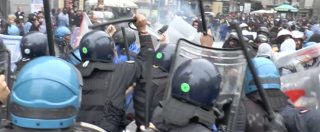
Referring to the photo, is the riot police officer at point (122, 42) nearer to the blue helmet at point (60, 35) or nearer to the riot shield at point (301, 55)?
the riot shield at point (301, 55)

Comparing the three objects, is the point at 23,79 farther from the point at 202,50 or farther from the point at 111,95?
the point at 111,95

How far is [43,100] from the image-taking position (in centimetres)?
224

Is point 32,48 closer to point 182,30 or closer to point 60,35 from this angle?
point 182,30

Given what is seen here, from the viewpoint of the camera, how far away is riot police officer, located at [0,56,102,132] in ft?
7.30

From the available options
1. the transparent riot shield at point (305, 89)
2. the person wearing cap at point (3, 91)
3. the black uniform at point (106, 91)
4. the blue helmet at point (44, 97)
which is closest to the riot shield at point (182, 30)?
the black uniform at point (106, 91)

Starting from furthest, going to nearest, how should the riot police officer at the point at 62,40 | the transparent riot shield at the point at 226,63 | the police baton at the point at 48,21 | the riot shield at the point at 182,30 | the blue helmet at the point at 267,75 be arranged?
the riot police officer at the point at 62,40, the riot shield at the point at 182,30, the blue helmet at the point at 267,75, the transparent riot shield at the point at 226,63, the police baton at the point at 48,21

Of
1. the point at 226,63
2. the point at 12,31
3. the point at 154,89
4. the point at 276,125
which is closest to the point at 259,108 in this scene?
the point at 276,125

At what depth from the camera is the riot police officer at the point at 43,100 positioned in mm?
2227

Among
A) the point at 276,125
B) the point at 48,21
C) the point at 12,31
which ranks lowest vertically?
the point at 12,31

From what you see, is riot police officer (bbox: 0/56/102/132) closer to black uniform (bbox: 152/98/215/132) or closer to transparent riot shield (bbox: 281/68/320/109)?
black uniform (bbox: 152/98/215/132)

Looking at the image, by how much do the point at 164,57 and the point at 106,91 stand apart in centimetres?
53

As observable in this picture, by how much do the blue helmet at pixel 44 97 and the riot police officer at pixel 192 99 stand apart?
47cm

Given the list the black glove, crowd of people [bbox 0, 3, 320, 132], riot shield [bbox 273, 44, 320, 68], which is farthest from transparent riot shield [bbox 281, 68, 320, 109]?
riot shield [bbox 273, 44, 320, 68]

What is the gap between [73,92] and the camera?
7.65ft
